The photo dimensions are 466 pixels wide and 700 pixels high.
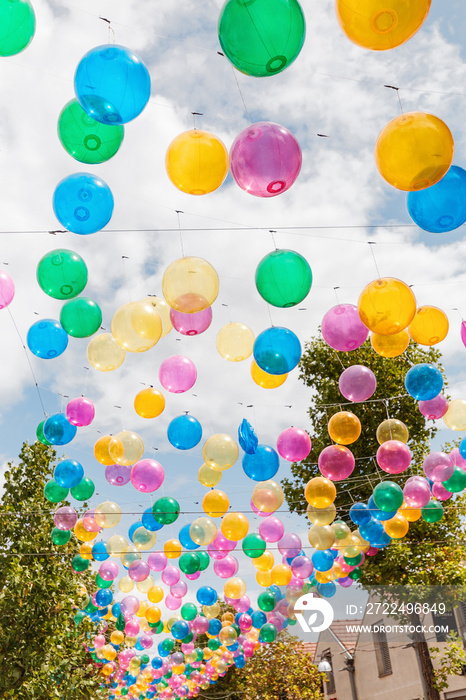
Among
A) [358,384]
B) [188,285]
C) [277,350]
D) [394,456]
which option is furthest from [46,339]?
[394,456]

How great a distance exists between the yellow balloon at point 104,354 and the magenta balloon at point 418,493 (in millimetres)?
4210

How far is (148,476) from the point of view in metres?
7.24

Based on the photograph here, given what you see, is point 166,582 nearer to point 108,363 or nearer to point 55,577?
point 55,577

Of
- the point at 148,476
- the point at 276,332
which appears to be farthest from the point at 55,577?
the point at 276,332

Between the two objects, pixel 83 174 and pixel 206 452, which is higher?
pixel 83 174

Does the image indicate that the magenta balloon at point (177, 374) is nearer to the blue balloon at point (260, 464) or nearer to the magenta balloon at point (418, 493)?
the blue balloon at point (260, 464)

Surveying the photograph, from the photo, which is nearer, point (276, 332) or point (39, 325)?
point (276, 332)

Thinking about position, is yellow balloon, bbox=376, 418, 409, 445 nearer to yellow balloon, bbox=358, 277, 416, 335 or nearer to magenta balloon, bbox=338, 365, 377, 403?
magenta balloon, bbox=338, 365, 377, 403

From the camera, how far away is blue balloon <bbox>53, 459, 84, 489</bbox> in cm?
747

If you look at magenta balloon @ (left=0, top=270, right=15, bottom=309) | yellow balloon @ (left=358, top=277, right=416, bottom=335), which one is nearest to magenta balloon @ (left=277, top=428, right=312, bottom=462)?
yellow balloon @ (left=358, top=277, right=416, bottom=335)

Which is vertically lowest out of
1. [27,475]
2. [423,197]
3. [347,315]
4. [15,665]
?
[15,665]

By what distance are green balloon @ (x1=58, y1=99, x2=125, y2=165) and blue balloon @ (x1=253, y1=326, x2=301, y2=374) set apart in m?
2.19

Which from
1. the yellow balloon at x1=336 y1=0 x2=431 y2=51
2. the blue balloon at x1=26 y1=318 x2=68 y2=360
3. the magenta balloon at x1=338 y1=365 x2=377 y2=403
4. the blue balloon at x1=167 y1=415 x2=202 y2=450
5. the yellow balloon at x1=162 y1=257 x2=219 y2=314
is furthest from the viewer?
the blue balloon at x1=167 y1=415 x2=202 y2=450

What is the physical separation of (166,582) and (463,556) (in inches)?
231
